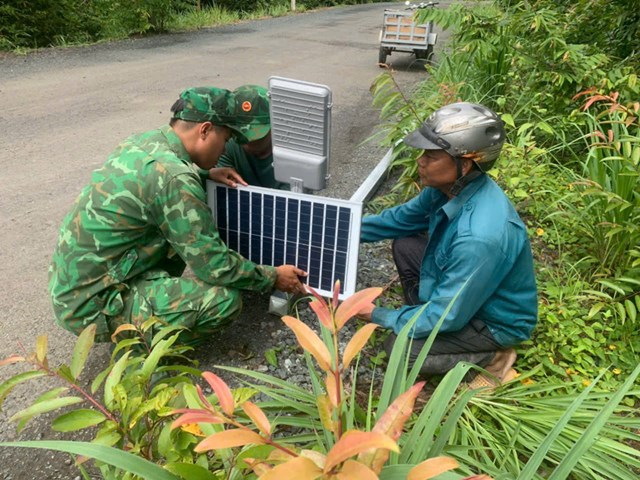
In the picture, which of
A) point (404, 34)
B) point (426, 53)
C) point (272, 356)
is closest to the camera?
point (272, 356)

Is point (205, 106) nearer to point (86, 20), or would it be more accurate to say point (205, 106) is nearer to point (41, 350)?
point (41, 350)

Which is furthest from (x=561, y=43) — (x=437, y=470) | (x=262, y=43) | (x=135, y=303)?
(x=262, y=43)

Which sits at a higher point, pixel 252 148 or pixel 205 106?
pixel 205 106

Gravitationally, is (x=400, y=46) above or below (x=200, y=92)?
below

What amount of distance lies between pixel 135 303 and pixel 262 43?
11107 millimetres

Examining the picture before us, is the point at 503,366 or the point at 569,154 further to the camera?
the point at 569,154

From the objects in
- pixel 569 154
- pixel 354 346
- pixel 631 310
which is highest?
pixel 354 346

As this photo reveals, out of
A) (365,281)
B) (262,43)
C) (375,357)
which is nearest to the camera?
(375,357)

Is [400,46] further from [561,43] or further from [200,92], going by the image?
[200,92]

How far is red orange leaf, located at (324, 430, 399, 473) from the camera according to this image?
2.34 feet

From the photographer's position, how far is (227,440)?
0.78m

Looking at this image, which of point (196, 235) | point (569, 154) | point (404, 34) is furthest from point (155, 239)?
point (404, 34)

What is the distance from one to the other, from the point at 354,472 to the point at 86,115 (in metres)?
6.79

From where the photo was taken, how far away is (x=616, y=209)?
3082 millimetres
